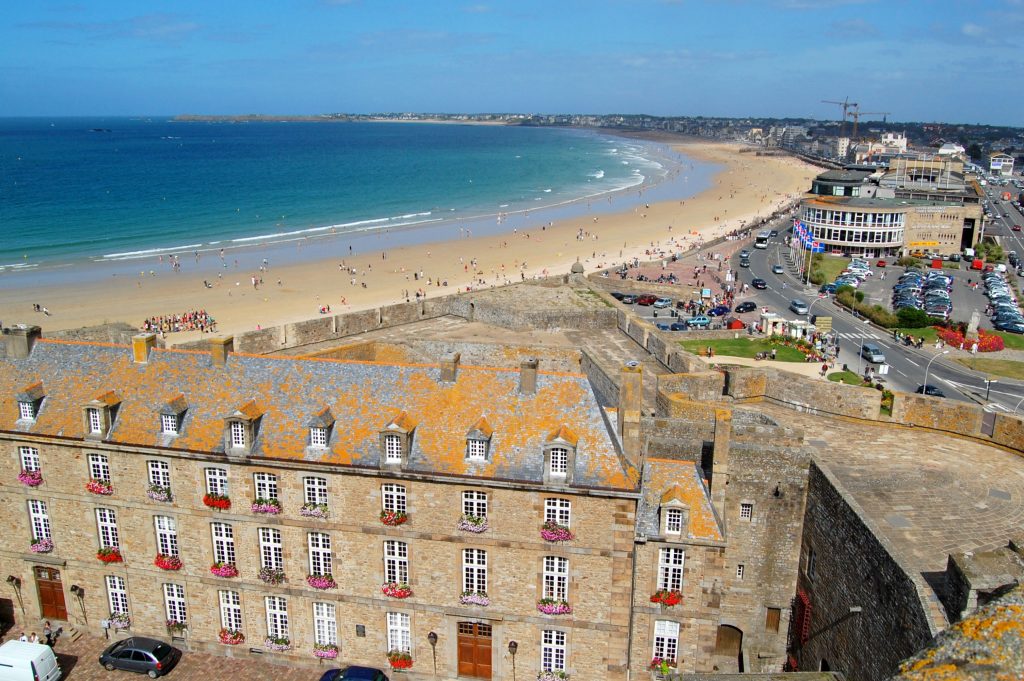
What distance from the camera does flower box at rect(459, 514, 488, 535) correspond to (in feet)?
76.1

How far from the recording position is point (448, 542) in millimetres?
23562

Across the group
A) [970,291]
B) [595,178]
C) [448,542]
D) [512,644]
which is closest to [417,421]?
[448,542]

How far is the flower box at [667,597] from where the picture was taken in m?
24.5

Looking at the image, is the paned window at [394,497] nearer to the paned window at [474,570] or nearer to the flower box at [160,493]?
the paned window at [474,570]

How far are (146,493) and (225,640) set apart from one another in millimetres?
5273

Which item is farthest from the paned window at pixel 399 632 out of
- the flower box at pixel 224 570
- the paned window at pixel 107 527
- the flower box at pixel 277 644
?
the paned window at pixel 107 527

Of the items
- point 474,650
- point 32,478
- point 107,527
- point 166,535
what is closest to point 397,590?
point 474,650

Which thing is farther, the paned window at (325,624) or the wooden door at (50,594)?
the wooden door at (50,594)

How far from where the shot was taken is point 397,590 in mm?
24047

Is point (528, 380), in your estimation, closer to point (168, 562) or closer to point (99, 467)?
point (168, 562)

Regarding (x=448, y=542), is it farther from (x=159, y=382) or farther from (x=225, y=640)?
(x=159, y=382)

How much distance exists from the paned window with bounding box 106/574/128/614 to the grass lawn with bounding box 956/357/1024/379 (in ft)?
168

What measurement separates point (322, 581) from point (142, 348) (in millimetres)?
9555

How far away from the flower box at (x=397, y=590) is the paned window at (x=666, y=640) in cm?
763
